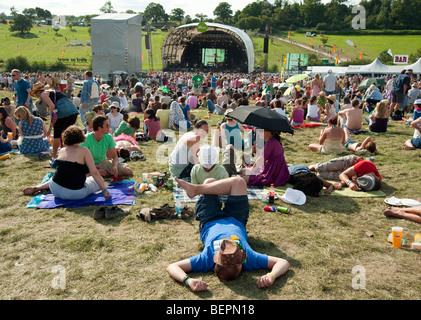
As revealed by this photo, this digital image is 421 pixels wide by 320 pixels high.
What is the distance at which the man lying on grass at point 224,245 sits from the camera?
3.03 meters

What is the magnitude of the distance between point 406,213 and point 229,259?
9.84 feet

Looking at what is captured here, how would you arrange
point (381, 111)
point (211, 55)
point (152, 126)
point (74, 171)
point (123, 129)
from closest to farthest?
point (74, 171), point (123, 129), point (152, 126), point (381, 111), point (211, 55)

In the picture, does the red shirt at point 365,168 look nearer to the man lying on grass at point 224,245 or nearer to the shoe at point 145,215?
the man lying on grass at point 224,245

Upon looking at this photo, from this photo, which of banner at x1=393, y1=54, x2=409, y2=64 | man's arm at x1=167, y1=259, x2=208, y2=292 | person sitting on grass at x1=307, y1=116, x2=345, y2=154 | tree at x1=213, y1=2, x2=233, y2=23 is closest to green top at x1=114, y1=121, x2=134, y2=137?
person sitting on grass at x1=307, y1=116, x2=345, y2=154

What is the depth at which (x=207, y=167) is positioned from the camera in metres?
4.39

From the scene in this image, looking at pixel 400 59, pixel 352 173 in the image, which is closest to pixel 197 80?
pixel 352 173

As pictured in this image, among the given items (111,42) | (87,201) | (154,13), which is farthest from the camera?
(154,13)

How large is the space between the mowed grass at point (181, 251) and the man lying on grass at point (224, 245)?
3.6 inches

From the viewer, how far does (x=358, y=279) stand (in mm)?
3240

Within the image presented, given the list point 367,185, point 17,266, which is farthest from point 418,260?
point 17,266

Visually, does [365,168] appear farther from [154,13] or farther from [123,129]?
[154,13]

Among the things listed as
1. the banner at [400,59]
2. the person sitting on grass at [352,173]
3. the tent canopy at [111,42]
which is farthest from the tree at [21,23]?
the person sitting on grass at [352,173]

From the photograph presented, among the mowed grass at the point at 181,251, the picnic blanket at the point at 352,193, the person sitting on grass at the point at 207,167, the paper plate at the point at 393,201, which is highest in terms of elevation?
the person sitting on grass at the point at 207,167

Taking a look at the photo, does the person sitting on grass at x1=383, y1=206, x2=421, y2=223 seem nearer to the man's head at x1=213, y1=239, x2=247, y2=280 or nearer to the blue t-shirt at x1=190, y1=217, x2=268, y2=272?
the blue t-shirt at x1=190, y1=217, x2=268, y2=272
